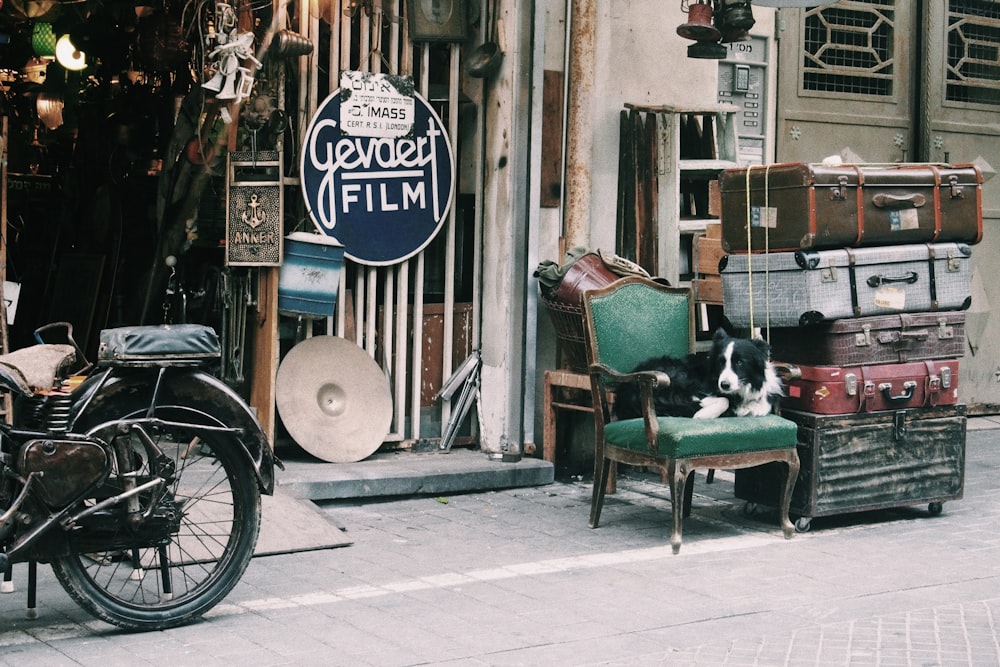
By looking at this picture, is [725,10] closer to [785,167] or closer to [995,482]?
[785,167]

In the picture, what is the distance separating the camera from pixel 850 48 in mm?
10062

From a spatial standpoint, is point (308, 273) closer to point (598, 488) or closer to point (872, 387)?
point (598, 488)

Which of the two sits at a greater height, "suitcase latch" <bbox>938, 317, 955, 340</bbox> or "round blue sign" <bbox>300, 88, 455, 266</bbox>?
"round blue sign" <bbox>300, 88, 455, 266</bbox>

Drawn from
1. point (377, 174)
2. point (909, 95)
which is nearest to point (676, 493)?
point (377, 174)

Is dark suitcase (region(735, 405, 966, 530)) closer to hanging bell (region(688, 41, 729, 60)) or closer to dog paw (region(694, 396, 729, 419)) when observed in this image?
dog paw (region(694, 396, 729, 419))

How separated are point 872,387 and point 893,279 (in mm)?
609

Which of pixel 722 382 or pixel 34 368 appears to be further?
pixel 722 382

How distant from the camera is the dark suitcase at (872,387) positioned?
6957 millimetres

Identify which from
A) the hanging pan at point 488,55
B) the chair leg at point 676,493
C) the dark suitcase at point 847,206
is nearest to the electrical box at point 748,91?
the hanging pan at point 488,55

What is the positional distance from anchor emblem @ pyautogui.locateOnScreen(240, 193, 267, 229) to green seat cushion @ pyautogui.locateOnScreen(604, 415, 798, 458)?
7.92 ft

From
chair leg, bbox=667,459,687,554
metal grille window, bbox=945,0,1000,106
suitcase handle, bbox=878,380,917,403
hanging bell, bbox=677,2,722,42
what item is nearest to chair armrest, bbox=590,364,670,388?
chair leg, bbox=667,459,687,554

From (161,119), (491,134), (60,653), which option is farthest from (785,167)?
(161,119)

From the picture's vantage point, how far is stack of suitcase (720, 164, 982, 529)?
693 cm

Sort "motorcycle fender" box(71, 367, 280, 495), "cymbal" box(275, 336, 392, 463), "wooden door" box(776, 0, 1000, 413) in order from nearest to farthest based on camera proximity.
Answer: "motorcycle fender" box(71, 367, 280, 495)
"cymbal" box(275, 336, 392, 463)
"wooden door" box(776, 0, 1000, 413)
